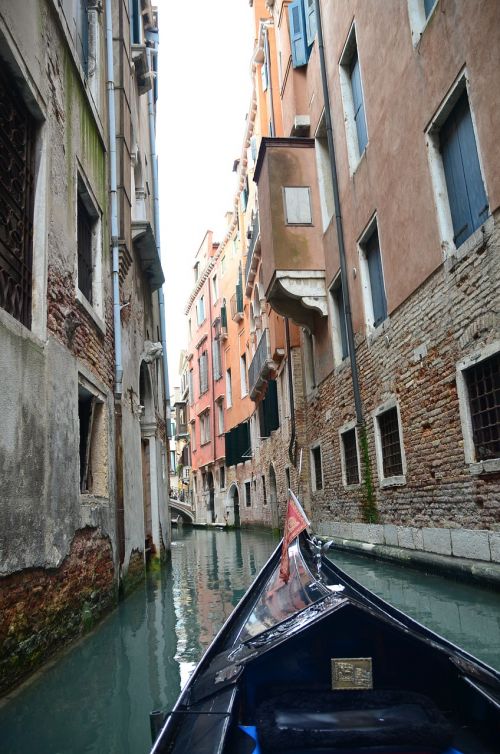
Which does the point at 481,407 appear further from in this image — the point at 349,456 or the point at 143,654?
the point at 349,456

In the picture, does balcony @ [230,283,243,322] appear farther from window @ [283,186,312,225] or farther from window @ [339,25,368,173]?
window @ [339,25,368,173]

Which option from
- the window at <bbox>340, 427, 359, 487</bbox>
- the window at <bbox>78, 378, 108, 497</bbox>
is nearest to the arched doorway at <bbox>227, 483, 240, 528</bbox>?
the window at <bbox>340, 427, 359, 487</bbox>

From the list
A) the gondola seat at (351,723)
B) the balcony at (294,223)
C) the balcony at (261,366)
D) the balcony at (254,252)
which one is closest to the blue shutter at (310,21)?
the balcony at (294,223)

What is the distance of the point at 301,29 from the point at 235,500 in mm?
18167

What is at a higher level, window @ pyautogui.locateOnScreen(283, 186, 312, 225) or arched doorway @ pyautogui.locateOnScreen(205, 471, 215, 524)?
window @ pyautogui.locateOnScreen(283, 186, 312, 225)

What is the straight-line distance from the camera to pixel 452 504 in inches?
250

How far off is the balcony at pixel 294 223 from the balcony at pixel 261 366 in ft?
14.6

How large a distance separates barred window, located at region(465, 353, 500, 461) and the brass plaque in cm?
391

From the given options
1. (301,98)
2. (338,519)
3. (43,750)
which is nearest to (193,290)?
(301,98)

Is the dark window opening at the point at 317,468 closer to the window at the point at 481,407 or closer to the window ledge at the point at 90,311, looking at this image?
the window at the point at 481,407

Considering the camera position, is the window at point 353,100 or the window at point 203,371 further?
the window at point 203,371

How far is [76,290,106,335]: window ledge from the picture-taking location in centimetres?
532

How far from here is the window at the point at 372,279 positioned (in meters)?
8.73

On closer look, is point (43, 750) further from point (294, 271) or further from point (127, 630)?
point (294, 271)
